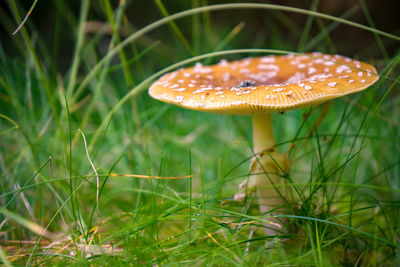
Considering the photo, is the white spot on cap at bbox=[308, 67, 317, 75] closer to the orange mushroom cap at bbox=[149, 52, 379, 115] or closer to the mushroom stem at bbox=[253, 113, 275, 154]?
the orange mushroom cap at bbox=[149, 52, 379, 115]

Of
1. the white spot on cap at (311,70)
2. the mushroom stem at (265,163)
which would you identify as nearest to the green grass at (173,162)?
the mushroom stem at (265,163)

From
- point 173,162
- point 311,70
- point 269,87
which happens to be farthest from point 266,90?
point 173,162

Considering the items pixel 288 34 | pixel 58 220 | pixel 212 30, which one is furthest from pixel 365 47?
pixel 58 220

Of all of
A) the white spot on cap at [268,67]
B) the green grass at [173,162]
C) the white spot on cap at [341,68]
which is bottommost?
the green grass at [173,162]

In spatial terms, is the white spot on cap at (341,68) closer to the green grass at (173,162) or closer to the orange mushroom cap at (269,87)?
the orange mushroom cap at (269,87)

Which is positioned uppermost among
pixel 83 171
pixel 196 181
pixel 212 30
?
pixel 212 30

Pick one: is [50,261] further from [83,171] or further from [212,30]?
[212,30]
